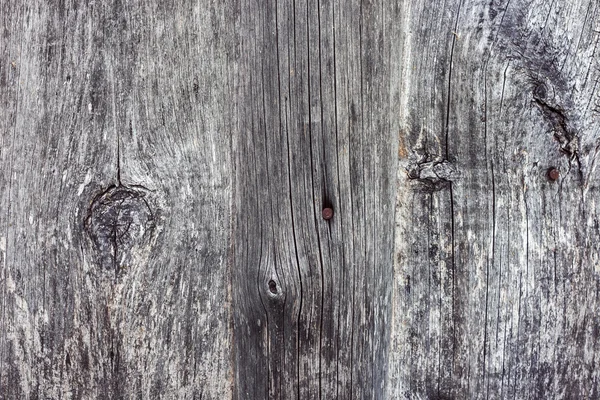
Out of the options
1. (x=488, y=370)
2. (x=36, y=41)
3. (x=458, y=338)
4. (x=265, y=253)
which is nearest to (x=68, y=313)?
(x=265, y=253)

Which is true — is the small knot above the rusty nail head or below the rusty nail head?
below

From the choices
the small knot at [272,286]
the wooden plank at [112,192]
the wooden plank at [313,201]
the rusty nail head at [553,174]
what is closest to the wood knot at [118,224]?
the wooden plank at [112,192]

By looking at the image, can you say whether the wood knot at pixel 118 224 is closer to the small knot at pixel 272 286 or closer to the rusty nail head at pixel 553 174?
the small knot at pixel 272 286

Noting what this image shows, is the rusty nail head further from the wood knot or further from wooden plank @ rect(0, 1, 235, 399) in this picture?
the wood knot

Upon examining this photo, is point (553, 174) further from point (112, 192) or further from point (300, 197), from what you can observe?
point (112, 192)

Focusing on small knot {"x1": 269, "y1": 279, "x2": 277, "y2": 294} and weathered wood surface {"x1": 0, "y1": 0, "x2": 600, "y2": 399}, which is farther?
small knot {"x1": 269, "y1": 279, "x2": 277, "y2": 294}

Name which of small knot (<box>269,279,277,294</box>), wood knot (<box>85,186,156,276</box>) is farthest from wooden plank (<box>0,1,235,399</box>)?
small knot (<box>269,279,277,294</box>)

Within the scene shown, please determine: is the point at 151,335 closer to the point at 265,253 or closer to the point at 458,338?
the point at 265,253

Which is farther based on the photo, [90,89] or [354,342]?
[354,342]
